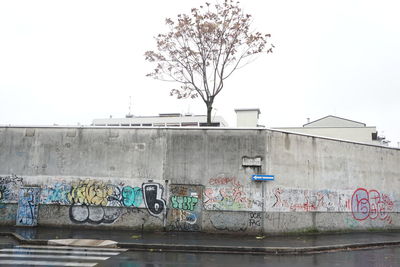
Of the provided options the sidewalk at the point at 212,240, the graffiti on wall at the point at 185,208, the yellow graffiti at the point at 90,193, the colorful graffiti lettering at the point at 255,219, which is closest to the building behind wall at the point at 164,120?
the yellow graffiti at the point at 90,193

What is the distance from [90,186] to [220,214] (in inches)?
256

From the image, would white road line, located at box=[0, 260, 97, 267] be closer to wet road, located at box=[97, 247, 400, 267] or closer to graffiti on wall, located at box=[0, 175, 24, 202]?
wet road, located at box=[97, 247, 400, 267]

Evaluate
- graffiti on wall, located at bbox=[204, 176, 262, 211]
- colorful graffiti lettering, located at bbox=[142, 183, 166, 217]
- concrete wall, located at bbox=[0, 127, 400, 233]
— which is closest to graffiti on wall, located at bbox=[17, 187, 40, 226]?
concrete wall, located at bbox=[0, 127, 400, 233]

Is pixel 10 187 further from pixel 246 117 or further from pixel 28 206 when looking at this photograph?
pixel 246 117

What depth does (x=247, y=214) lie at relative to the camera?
15.2m

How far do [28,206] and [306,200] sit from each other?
13588mm

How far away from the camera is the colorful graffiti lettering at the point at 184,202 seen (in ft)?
50.9

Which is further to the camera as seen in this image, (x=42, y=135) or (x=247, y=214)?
(x=42, y=135)

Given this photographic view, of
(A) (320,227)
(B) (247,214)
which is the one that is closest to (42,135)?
(B) (247,214)

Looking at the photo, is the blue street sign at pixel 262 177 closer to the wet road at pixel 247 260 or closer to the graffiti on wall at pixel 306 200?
the graffiti on wall at pixel 306 200

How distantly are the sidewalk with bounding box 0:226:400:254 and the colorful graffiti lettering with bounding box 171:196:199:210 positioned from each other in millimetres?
1231

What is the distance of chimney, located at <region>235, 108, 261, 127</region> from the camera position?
106ft

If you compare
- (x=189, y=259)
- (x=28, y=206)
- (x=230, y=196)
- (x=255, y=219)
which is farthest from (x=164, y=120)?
(x=189, y=259)

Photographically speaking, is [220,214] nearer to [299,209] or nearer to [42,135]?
[299,209]
